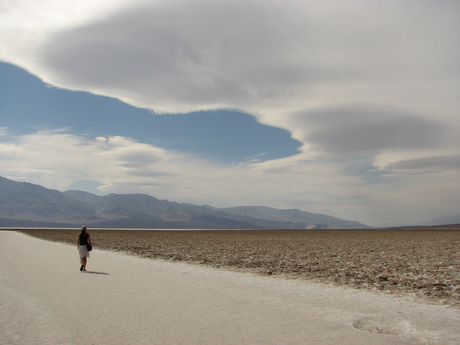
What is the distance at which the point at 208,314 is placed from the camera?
28.5 feet

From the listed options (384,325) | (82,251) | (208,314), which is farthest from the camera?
(82,251)

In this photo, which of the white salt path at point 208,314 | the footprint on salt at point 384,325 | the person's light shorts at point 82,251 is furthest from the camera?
the person's light shorts at point 82,251

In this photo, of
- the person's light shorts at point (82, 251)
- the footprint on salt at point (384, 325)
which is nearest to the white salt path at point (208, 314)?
the footprint on salt at point (384, 325)

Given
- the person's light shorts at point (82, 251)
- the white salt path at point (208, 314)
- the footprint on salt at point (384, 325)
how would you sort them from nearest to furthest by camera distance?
the white salt path at point (208, 314)
the footprint on salt at point (384, 325)
the person's light shorts at point (82, 251)

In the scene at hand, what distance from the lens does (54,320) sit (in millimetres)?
7914

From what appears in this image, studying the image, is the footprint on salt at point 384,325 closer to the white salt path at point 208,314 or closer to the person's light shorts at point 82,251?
the white salt path at point 208,314

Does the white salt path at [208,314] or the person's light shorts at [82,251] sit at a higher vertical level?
the person's light shorts at [82,251]

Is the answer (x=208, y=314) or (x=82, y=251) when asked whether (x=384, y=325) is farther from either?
(x=82, y=251)

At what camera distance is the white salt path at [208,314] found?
691cm

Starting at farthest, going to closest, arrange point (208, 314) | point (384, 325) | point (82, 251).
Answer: point (82, 251) < point (208, 314) < point (384, 325)

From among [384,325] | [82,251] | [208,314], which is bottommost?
[208,314]

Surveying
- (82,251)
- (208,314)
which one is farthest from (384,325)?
(82,251)

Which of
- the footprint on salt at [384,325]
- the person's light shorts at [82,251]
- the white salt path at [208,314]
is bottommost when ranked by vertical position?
the white salt path at [208,314]

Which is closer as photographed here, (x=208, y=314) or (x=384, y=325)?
(x=384, y=325)
